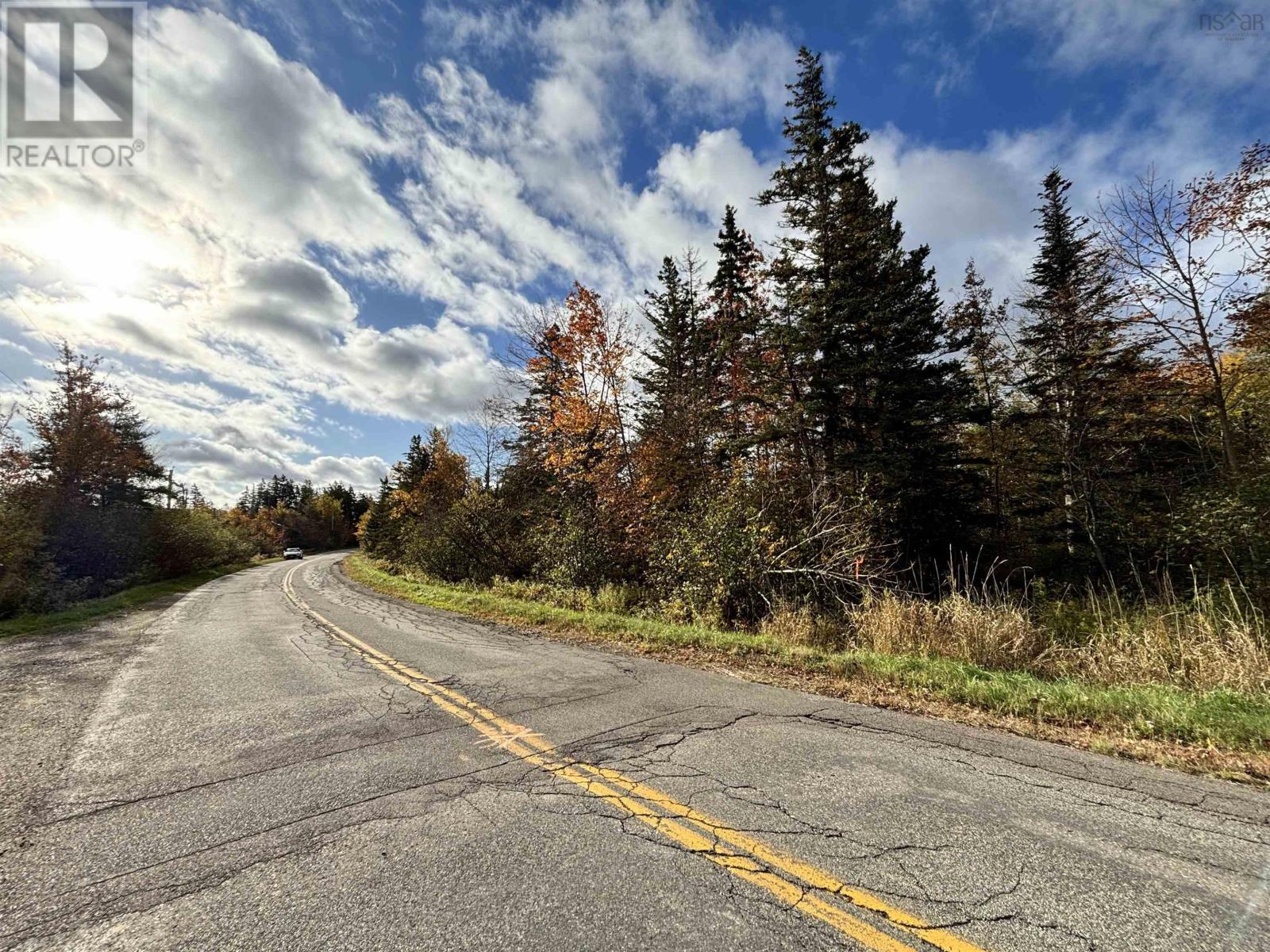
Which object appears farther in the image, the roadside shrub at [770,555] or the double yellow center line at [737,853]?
the roadside shrub at [770,555]

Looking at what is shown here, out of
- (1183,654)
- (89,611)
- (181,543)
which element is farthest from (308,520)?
(1183,654)

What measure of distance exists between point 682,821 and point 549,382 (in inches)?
590

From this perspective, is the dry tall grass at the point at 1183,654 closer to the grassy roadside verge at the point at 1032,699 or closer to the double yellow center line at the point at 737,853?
the grassy roadside verge at the point at 1032,699

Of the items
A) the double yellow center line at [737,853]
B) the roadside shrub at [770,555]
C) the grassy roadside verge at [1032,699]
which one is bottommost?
the grassy roadside verge at [1032,699]

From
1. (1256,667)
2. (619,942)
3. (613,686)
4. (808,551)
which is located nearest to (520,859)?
(619,942)

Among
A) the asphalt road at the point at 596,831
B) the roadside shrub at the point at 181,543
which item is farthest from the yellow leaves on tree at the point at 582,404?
the roadside shrub at the point at 181,543

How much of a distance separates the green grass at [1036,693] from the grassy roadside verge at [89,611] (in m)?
12.1

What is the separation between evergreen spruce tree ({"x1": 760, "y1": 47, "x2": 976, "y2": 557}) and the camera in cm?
1461

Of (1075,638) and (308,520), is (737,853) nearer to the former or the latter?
(1075,638)

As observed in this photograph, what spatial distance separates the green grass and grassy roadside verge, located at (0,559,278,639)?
12.1 m

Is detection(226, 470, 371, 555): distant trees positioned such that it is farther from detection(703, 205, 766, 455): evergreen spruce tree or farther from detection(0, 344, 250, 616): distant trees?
detection(703, 205, 766, 455): evergreen spruce tree

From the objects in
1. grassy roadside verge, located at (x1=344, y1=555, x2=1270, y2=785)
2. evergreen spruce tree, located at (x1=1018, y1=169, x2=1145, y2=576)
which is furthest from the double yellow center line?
evergreen spruce tree, located at (x1=1018, y1=169, x2=1145, y2=576)

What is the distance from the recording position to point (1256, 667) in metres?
4.86

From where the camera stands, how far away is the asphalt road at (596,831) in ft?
7.08
